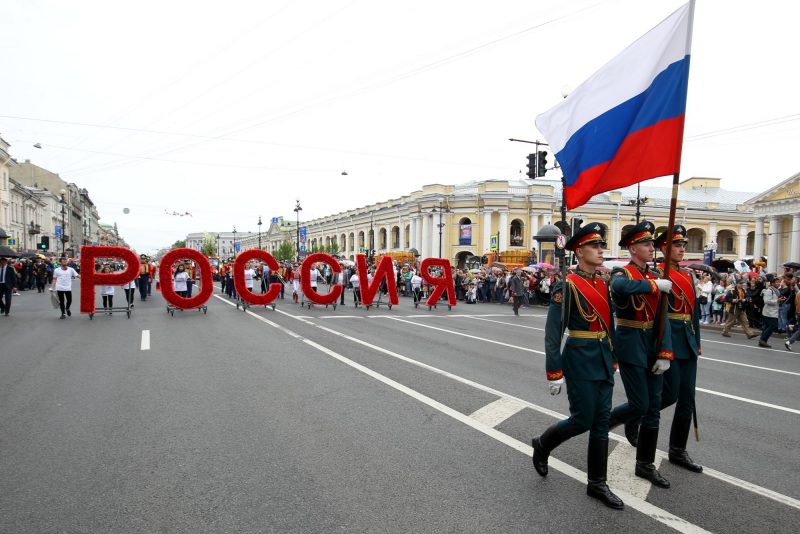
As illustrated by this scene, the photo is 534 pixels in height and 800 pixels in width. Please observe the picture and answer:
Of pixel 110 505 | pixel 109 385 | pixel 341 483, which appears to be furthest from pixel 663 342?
pixel 109 385

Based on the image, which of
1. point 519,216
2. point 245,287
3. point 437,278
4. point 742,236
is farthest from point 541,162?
point 742,236

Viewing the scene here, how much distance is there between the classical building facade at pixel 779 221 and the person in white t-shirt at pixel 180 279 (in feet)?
176

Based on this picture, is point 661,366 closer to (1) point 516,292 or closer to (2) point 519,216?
(1) point 516,292

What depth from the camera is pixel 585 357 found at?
13.2 feet

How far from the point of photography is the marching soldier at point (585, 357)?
155 inches

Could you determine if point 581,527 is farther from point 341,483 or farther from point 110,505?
point 110,505

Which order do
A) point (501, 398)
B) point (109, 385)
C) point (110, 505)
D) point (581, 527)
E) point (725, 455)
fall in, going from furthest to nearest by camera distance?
point (109, 385) → point (501, 398) → point (725, 455) → point (110, 505) → point (581, 527)

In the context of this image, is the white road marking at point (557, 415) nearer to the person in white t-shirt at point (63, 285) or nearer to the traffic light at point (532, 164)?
the person in white t-shirt at point (63, 285)

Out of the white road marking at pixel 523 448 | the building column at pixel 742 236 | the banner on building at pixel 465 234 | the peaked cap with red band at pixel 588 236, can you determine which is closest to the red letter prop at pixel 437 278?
the white road marking at pixel 523 448

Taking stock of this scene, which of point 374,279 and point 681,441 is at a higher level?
point 374,279

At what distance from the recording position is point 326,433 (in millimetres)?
5273

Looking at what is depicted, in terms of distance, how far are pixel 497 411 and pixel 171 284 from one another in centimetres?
1404

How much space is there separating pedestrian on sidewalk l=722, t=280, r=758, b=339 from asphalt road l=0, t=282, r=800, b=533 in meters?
4.85

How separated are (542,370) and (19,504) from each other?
23.5 feet
